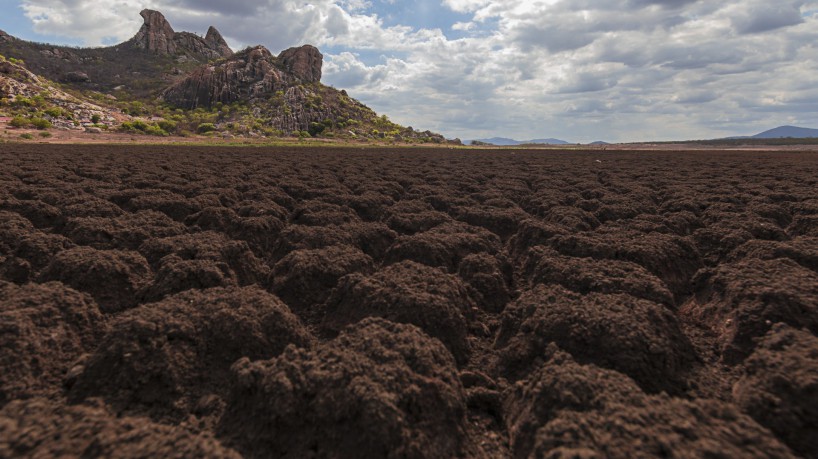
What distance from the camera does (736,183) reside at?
14.5 meters

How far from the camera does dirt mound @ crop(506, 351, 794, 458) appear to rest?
7.36 ft

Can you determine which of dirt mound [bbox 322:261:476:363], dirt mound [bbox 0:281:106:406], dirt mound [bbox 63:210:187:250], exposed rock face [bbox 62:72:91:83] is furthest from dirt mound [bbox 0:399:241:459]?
exposed rock face [bbox 62:72:91:83]

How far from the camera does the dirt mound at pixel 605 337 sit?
336cm

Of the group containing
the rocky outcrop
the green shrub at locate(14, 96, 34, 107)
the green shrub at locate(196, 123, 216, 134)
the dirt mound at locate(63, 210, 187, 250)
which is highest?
the rocky outcrop

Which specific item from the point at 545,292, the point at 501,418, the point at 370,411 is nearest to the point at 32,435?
the point at 370,411

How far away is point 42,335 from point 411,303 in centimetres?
334

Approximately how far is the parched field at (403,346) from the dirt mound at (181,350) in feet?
0.05

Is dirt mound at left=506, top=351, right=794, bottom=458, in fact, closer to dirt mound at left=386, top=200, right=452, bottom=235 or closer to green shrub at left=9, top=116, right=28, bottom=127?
dirt mound at left=386, top=200, right=452, bottom=235

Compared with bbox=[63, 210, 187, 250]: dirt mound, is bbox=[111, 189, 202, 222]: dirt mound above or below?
above

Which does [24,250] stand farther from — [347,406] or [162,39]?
[162,39]

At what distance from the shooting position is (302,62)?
123 metres

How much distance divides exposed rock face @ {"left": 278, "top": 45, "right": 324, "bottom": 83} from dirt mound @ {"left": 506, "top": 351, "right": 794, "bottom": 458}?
130045 mm

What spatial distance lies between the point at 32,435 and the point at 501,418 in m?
3.17

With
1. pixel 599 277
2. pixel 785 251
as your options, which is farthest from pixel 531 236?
pixel 785 251
